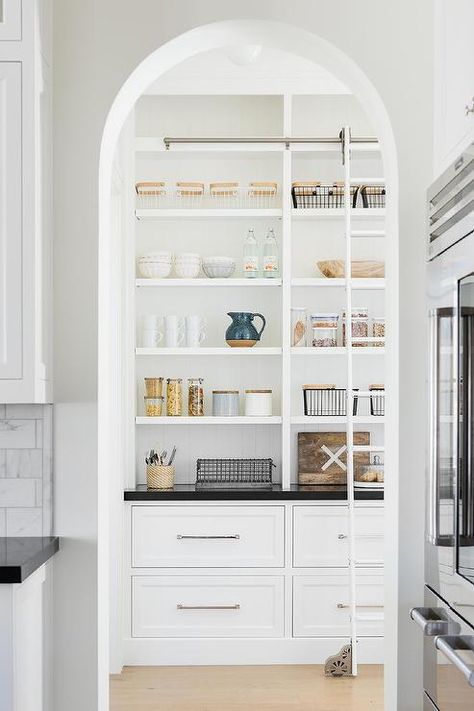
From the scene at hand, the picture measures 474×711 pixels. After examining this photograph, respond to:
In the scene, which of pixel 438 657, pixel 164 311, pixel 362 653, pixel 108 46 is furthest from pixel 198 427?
pixel 438 657

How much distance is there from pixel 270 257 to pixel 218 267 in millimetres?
269

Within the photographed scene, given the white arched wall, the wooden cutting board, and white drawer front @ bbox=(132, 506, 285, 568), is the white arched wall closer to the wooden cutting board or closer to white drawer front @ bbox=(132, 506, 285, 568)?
white drawer front @ bbox=(132, 506, 285, 568)

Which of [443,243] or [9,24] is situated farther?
[9,24]

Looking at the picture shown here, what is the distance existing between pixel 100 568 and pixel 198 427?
2.21 meters

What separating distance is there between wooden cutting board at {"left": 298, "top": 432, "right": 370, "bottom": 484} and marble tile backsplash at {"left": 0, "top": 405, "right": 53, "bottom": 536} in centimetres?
225

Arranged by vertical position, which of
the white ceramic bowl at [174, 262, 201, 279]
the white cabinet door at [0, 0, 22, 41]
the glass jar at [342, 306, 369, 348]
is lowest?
the glass jar at [342, 306, 369, 348]

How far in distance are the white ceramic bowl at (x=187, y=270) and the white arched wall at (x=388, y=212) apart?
1.93 metres

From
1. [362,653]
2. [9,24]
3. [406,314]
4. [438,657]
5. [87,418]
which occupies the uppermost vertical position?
[9,24]

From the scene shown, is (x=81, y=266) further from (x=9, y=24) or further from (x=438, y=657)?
(x=438, y=657)

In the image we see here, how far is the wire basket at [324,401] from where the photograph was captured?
461cm

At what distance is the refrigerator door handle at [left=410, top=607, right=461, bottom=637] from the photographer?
1.92 metres

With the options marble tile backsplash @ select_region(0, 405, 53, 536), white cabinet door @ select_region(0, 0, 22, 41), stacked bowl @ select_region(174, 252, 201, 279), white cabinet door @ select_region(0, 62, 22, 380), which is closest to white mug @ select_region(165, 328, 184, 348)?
stacked bowl @ select_region(174, 252, 201, 279)

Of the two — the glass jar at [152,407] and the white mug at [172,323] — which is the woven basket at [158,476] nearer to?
the glass jar at [152,407]

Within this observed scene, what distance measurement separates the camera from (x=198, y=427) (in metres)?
4.79
